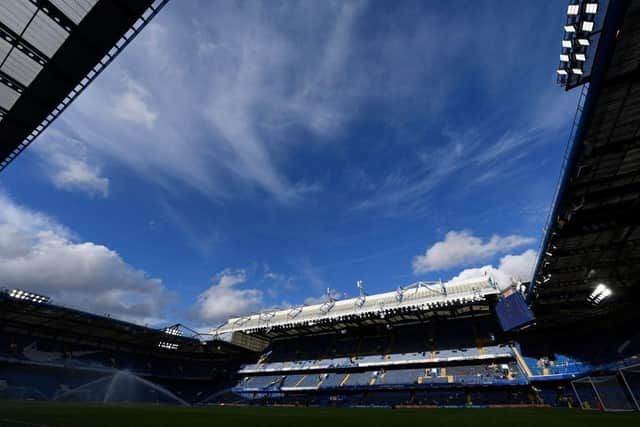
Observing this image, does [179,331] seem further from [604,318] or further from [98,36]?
[604,318]

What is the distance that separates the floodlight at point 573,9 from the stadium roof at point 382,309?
29.4 metres

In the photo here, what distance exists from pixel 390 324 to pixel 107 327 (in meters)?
41.1

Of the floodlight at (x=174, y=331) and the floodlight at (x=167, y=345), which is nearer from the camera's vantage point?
the floodlight at (x=174, y=331)

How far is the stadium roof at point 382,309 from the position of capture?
124ft

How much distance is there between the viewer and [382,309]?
40.6 m

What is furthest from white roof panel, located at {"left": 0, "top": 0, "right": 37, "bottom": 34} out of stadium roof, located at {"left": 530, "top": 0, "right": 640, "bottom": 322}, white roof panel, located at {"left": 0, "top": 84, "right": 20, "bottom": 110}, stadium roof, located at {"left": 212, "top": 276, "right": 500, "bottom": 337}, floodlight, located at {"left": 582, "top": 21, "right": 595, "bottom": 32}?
stadium roof, located at {"left": 212, "top": 276, "right": 500, "bottom": 337}

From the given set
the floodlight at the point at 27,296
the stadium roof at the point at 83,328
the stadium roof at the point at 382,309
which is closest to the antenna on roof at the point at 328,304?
the stadium roof at the point at 382,309

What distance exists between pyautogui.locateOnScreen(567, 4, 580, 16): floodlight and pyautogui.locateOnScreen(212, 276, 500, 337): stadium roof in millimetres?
29393

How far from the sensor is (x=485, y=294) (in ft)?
113

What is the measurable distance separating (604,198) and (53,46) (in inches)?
1008

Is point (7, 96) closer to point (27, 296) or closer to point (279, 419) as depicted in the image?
point (279, 419)

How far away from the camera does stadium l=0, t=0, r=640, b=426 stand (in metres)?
11.1

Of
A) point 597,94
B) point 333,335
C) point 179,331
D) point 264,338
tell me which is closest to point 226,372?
point 264,338

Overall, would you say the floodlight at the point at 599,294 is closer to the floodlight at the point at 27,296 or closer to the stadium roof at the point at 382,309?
the stadium roof at the point at 382,309
